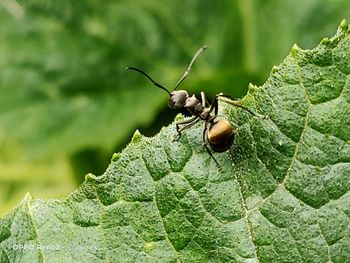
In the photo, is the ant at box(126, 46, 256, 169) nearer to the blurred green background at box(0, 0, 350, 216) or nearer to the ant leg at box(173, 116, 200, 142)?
the ant leg at box(173, 116, 200, 142)

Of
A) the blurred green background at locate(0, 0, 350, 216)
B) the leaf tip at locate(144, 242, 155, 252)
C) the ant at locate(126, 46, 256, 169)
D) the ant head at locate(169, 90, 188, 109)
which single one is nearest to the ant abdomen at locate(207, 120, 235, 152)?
the ant at locate(126, 46, 256, 169)

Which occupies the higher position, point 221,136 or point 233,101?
point 233,101

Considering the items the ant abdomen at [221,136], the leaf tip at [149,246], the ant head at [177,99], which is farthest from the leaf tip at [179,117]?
the ant head at [177,99]

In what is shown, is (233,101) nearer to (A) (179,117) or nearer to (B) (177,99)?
(A) (179,117)

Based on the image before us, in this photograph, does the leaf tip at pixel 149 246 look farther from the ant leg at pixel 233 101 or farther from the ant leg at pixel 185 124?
the ant leg at pixel 233 101

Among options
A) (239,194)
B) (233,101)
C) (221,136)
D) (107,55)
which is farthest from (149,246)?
(107,55)
